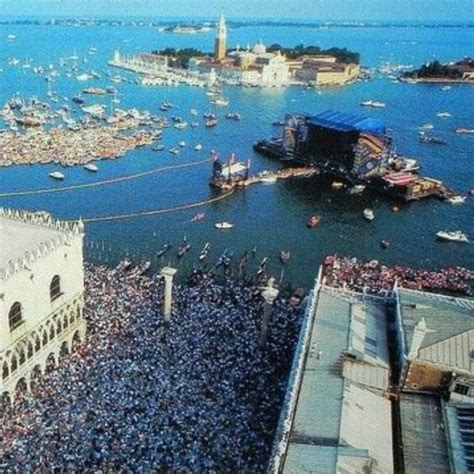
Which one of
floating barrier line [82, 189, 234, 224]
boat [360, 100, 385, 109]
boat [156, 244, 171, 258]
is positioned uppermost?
boat [360, 100, 385, 109]

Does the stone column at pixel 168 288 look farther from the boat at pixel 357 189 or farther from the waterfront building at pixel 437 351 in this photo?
the boat at pixel 357 189

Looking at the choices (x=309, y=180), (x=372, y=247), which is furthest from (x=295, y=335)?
(x=309, y=180)

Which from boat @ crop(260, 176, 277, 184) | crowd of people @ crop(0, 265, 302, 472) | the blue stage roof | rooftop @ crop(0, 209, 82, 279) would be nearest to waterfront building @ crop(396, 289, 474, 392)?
crowd of people @ crop(0, 265, 302, 472)

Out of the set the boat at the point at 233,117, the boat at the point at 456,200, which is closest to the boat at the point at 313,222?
the boat at the point at 456,200

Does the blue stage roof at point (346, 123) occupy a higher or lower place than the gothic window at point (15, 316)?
higher

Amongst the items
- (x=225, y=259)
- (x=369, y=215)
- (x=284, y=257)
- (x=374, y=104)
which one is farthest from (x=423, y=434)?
(x=374, y=104)

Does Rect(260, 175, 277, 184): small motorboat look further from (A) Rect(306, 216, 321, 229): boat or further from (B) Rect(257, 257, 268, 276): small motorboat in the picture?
(B) Rect(257, 257, 268, 276): small motorboat

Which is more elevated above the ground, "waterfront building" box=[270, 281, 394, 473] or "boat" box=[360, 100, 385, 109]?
"waterfront building" box=[270, 281, 394, 473]
